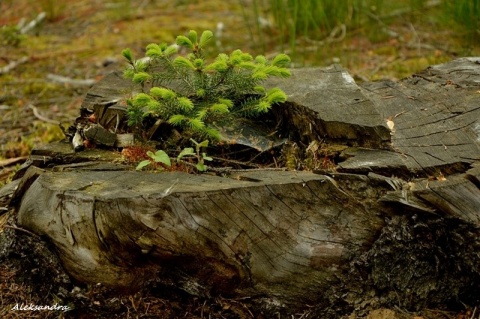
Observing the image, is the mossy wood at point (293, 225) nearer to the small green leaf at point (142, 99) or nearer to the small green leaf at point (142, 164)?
the small green leaf at point (142, 164)

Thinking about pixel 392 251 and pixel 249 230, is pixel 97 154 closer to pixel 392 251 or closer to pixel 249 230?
pixel 249 230

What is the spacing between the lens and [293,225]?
2098 mm

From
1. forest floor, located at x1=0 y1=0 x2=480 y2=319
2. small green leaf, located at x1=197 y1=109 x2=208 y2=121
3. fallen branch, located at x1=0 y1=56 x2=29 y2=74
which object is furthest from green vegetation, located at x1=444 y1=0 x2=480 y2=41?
→ fallen branch, located at x1=0 y1=56 x2=29 y2=74

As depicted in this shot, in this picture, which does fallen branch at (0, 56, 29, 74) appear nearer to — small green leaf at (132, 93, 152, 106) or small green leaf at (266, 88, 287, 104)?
small green leaf at (132, 93, 152, 106)

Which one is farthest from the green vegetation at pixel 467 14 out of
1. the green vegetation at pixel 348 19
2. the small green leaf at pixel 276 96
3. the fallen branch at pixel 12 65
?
the fallen branch at pixel 12 65

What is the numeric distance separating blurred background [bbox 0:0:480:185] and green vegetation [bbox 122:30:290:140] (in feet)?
5.03

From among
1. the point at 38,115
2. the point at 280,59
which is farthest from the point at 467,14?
the point at 38,115

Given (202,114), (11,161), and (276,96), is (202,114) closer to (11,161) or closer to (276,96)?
(276,96)

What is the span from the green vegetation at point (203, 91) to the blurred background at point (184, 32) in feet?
5.03

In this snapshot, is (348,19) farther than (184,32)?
No

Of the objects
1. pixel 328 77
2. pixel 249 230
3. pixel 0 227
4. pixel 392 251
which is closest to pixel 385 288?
pixel 392 251

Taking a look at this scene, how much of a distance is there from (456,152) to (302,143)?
679 mm

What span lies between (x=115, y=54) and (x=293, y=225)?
4581 mm

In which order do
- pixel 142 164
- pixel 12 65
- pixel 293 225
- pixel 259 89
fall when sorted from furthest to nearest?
pixel 12 65 → pixel 259 89 → pixel 142 164 → pixel 293 225
